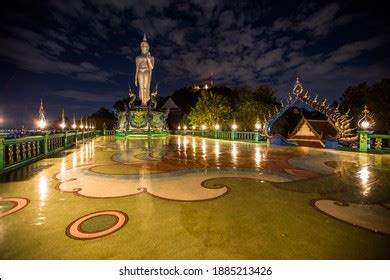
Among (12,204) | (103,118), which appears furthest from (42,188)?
(103,118)

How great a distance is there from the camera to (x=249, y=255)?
1915mm

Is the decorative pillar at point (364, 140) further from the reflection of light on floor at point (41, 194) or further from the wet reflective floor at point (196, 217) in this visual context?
the reflection of light on floor at point (41, 194)

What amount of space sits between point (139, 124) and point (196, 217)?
21.5m

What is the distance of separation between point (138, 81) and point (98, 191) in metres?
21.4

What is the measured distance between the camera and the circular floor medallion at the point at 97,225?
7.40 feet

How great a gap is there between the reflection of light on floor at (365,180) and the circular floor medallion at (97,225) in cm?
407

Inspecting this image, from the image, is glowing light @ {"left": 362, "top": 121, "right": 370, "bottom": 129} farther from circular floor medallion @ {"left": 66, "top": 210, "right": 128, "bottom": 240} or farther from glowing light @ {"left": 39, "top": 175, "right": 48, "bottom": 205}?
glowing light @ {"left": 39, "top": 175, "right": 48, "bottom": 205}

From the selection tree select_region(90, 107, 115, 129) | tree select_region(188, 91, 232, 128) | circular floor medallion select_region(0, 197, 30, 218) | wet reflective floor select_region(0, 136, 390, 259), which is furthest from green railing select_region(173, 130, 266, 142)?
tree select_region(90, 107, 115, 129)

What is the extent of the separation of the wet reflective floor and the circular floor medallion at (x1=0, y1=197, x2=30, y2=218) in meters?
0.01

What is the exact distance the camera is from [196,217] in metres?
2.67

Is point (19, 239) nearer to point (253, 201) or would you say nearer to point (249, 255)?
point (249, 255)

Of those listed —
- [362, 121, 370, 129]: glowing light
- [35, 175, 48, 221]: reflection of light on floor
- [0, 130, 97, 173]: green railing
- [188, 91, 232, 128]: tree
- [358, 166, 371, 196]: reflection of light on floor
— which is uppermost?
[188, 91, 232, 128]: tree

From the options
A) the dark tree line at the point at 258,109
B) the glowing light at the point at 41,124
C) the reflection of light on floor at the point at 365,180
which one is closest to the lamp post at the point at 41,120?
the glowing light at the point at 41,124

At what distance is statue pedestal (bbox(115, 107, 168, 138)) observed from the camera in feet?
74.0
